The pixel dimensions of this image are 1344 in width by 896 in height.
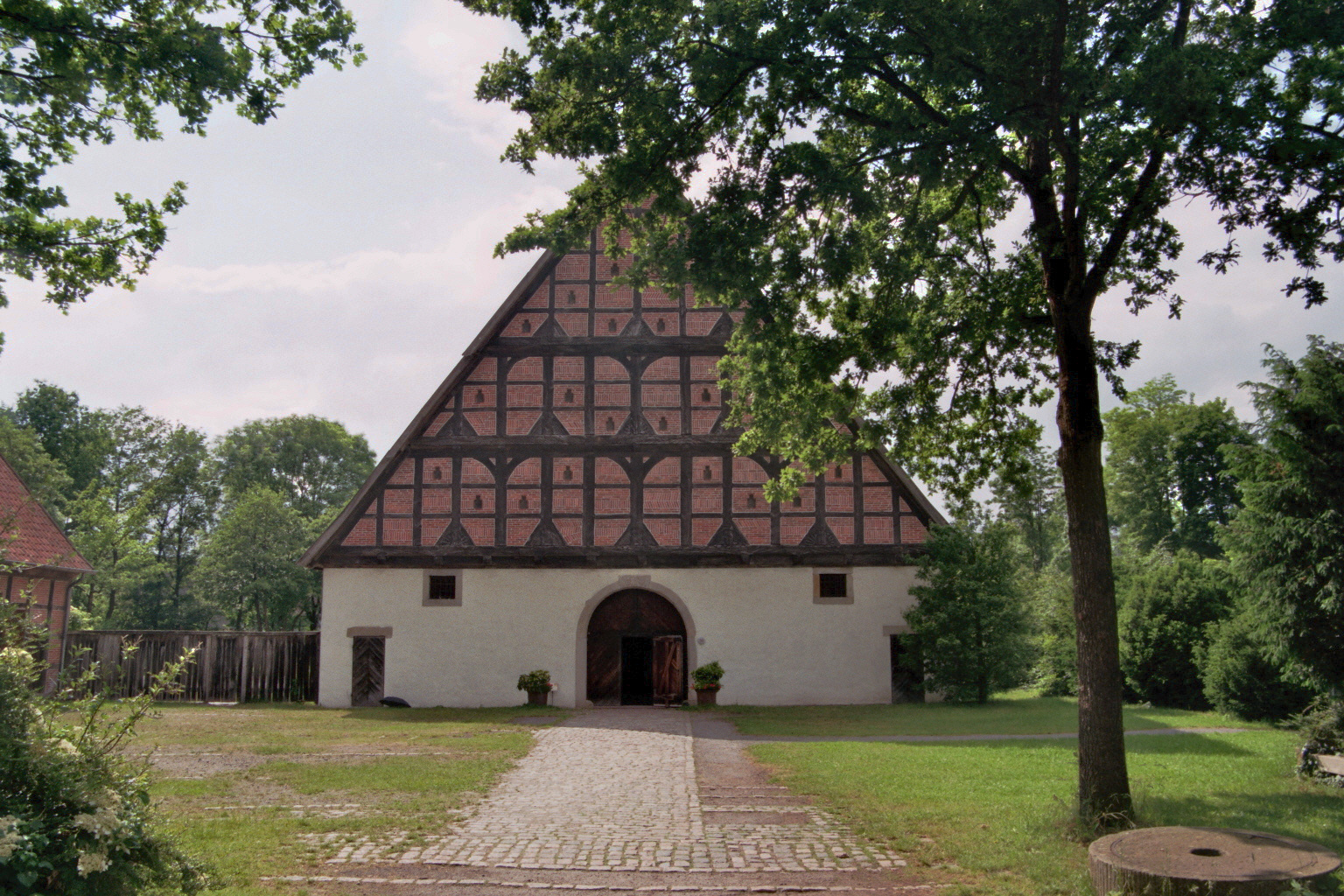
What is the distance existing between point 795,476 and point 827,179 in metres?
5.33

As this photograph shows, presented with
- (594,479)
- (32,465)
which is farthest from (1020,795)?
(32,465)

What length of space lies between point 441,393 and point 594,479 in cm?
426

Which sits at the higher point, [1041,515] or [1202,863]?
[1041,515]

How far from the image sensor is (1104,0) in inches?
344

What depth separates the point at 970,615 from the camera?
890 inches

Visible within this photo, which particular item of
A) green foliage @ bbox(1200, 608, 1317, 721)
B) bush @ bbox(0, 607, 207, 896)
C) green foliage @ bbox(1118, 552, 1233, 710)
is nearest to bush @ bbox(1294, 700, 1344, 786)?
green foliage @ bbox(1200, 608, 1317, 721)

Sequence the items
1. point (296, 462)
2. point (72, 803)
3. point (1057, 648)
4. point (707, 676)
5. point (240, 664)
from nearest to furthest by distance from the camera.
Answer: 1. point (72, 803)
2. point (707, 676)
3. point (240, 664)
4. point (1057, 648)
5. point (296, 462)

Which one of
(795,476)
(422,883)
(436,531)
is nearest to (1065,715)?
(795,476)

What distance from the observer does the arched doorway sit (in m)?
24.4

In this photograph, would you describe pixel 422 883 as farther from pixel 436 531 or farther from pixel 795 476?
pixel 436 531

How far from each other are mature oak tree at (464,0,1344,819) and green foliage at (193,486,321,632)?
3461cm

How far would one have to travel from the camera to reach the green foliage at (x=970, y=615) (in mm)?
22734

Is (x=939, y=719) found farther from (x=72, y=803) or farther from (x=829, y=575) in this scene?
(x=72, y=803)

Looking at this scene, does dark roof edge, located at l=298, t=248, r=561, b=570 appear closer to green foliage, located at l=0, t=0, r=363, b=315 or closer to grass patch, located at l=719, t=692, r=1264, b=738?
grass patch, located at l=719, t=692, r=1264, b=738
